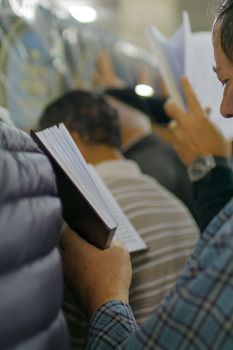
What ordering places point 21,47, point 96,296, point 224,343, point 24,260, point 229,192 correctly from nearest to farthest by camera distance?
point 224,343
point 24,260
point 96,296
point 229,192
point 21,47

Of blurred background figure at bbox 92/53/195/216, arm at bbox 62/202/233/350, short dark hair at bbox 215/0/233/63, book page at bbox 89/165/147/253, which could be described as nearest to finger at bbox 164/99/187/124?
book page at bbox 89/165/147/253

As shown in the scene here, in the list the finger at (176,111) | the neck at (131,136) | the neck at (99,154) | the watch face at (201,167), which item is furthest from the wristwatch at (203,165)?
the neck at (131,136)

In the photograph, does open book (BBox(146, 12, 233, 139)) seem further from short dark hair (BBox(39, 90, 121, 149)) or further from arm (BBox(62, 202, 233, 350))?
arm (BBox(62, 202, 233, 350))

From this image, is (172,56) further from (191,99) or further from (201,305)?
(201,305)

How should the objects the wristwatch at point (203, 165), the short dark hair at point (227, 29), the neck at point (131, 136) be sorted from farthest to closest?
the neck at point (131, 136), the wristwatch at point (203, 165), the short dark hair at point (227, 29)

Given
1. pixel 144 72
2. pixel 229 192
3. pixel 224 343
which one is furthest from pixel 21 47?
pixel 144 72

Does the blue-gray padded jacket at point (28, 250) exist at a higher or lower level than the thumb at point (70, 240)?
higher

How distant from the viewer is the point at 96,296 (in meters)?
1.06

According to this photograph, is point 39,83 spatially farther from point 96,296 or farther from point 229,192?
point 96,296

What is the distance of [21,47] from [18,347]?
1597 millimetres

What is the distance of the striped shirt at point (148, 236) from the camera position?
5.39 feet

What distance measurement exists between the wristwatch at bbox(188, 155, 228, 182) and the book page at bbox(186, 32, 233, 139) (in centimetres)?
18

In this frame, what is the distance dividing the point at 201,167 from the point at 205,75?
307 mm

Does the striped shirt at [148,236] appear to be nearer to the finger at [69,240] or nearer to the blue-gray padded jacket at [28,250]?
the finger at [69,240]
